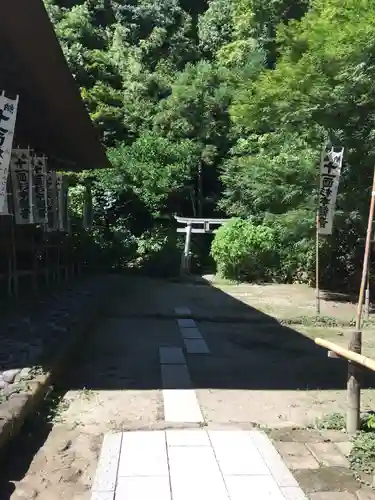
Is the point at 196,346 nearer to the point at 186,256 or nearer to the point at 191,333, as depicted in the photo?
the point at 191,333

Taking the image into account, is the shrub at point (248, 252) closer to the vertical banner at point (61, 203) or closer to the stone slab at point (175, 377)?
the vertical banner at point (61, 203)

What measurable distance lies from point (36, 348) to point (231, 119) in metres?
11.7

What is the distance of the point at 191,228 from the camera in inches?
661

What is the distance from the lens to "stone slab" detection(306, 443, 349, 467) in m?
3.40

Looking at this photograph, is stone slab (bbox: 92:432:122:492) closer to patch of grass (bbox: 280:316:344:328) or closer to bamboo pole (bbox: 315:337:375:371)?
bamboo pole (bbox: 315:337:375:371)

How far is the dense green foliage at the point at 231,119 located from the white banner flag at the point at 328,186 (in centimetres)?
91

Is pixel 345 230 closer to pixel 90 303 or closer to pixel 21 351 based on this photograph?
pixel 90 303

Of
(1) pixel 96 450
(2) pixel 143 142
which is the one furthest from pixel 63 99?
(2) pixel 143 142

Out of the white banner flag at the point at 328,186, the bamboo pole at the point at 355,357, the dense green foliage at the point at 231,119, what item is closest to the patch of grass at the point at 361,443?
the bamboo pole at the point at 355,357

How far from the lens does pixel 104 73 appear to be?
78.7 ft

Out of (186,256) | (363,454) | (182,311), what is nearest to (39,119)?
(182,311)

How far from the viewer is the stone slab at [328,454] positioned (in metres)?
3.40

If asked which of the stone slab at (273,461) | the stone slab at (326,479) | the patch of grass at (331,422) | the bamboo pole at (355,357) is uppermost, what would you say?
the bamboo pole at (355,357)

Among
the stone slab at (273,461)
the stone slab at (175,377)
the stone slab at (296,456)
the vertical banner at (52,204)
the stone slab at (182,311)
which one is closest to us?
the stone slab at (273,461)
